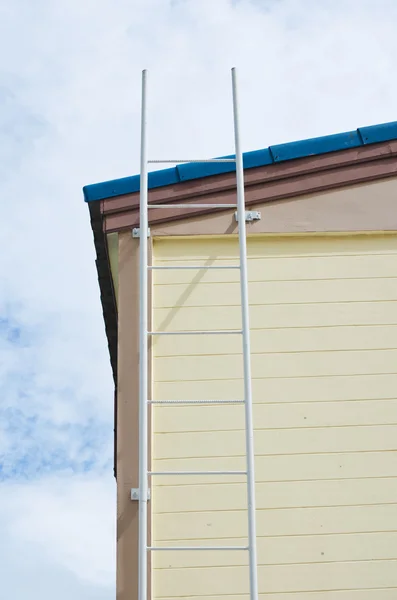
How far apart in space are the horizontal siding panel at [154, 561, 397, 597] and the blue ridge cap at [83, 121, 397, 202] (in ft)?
8.27

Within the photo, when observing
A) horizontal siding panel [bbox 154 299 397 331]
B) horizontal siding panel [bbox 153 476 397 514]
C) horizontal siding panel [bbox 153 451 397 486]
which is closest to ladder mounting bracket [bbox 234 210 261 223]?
horizontal siding panel [bbox 154 299 397 331]

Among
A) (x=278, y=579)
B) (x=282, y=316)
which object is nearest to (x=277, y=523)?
(x=278, y=579)

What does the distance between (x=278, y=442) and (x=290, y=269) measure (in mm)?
1191

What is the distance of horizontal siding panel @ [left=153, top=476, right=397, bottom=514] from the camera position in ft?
16.4

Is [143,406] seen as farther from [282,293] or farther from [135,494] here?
[282,293]

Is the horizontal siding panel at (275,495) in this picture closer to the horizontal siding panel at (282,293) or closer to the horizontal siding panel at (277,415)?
the horizontal siding panel at (277,415)

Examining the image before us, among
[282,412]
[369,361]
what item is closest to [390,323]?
[369,361]

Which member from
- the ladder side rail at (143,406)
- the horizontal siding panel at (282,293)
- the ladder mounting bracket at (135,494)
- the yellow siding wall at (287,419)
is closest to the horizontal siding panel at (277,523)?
the yellow siding wall at (287,419)

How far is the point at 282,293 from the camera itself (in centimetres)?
555

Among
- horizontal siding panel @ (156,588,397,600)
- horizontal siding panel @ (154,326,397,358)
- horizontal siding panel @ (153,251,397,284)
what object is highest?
horizontal siding panel @ (153,251,397,284)

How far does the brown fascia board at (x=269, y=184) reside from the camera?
5711 millimetres

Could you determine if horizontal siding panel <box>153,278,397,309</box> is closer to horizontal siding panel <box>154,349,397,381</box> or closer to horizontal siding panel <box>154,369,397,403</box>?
horizontal siding panel <box>154,349,397,381</box>

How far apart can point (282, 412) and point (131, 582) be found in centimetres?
136

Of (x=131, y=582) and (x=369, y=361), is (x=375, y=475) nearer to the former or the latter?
(x=369, y=361)
